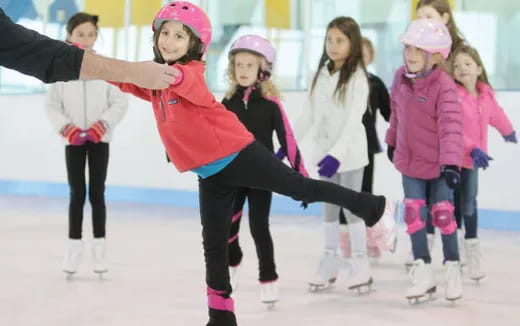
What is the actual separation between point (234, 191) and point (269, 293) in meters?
0.83

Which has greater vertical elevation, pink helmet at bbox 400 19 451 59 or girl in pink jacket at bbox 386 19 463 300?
pink helmet at bbox 400 19 451 59

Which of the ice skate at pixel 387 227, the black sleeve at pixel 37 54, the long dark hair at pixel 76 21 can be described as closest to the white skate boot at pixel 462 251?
the ice skate at pixel 387 227

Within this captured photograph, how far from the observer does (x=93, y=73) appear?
2209 millimetres

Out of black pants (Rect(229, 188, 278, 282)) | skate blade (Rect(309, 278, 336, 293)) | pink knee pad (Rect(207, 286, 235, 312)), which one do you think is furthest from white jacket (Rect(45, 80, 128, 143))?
pink knee pad (Rect(207, 286, 235, 312))

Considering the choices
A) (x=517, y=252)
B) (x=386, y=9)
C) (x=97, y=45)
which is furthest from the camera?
(x=97, y=45)

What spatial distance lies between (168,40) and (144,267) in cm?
219

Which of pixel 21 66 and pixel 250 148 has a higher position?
pixel 21 66

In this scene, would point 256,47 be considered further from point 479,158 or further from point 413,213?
point 479,158

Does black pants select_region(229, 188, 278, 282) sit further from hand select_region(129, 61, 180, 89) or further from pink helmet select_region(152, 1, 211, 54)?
hand select_region(129, 61, 180, 89)

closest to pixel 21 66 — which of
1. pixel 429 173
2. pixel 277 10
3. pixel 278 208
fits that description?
pixel 429 173

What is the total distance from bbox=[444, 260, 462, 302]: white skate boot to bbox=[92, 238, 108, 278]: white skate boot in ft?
5.68

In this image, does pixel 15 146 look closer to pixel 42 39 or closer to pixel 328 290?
pixel 328 290

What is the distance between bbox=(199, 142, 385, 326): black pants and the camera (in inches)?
117

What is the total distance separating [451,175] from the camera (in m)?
3.71
